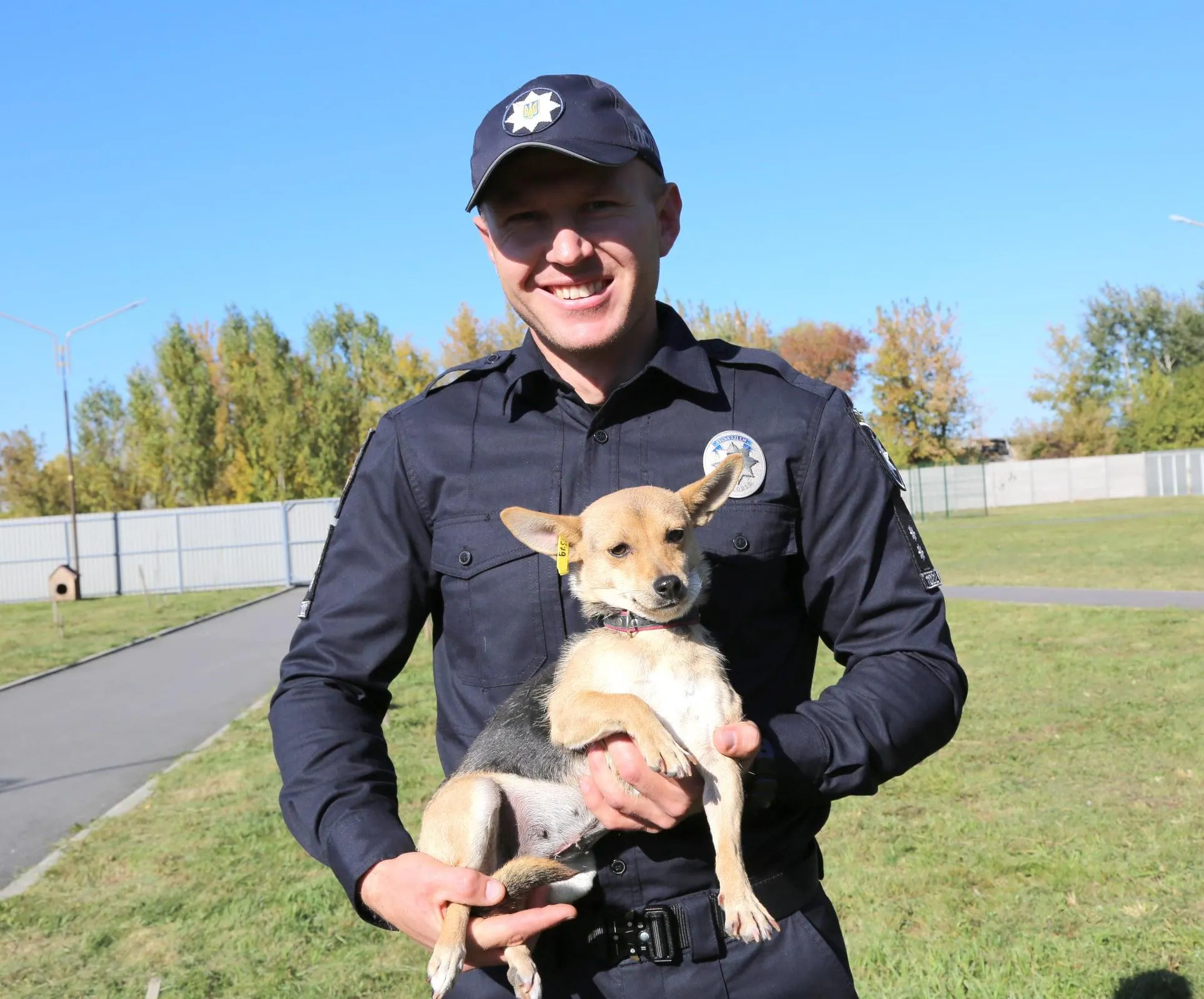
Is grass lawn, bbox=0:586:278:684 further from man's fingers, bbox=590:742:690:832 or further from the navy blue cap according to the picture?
man's fingers, bbox=590:742:690:832

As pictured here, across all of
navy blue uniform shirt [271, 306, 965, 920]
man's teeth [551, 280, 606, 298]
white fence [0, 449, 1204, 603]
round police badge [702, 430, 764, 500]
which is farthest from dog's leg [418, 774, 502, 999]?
white fence [0, 449, 1204, 603]

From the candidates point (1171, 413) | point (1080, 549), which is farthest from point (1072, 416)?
point (1080, 549)

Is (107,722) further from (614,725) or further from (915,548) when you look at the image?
(915,548)

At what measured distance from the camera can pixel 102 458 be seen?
56.5m

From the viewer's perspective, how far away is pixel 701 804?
7.84 ft

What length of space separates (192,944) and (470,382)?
5.11 meters

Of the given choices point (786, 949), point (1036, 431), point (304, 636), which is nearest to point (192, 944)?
point (304, 636)

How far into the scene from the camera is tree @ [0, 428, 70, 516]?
54.5 metres

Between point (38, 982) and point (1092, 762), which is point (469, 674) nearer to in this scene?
point (38, 982)

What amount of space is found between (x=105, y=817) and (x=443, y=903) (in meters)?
8.05

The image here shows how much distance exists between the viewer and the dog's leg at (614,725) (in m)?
2.32

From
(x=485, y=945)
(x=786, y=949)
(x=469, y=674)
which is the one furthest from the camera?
(x=469, y=674)

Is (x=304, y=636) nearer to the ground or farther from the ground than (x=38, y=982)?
farther from the ground

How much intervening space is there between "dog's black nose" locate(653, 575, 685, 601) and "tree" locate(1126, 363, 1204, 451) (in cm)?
7458
